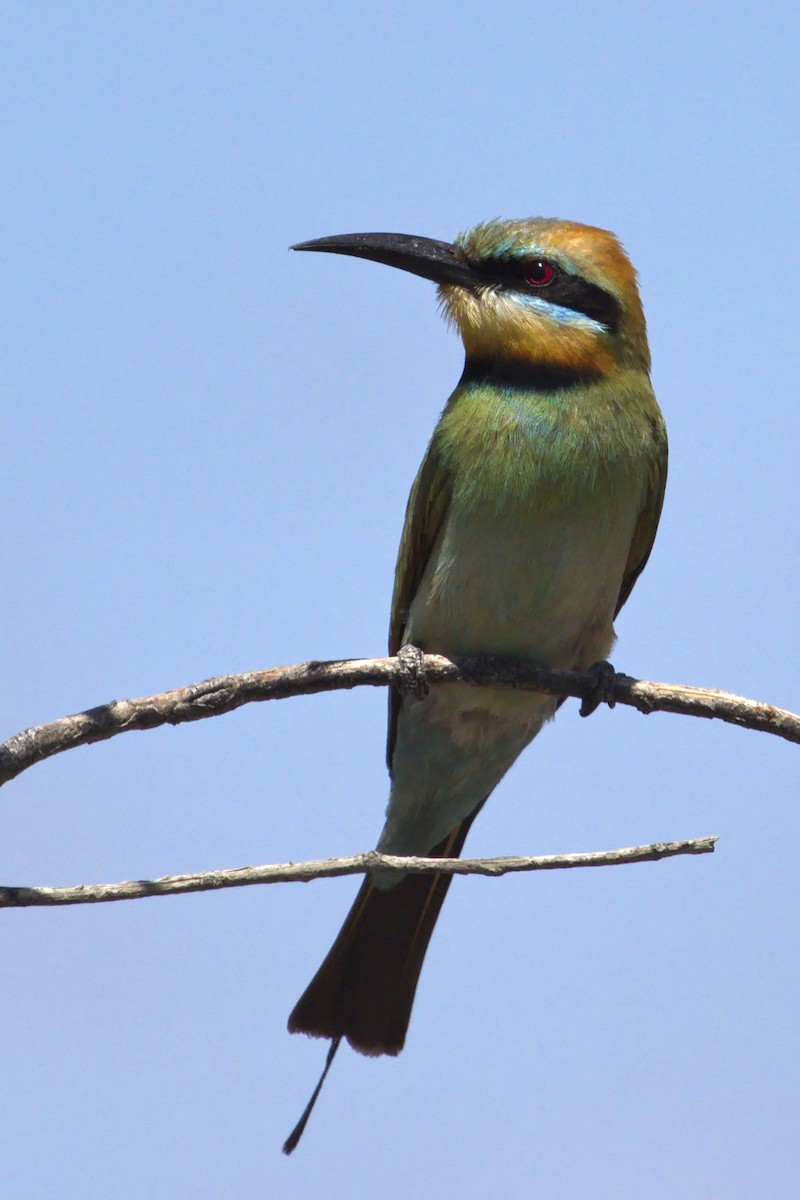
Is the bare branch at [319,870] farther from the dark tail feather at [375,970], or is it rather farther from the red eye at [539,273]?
the red eye at [539,273]

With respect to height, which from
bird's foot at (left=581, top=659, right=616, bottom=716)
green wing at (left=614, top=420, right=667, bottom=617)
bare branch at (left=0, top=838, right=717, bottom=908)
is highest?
green wing at (left=614, top=420, right=667, bottom=617)

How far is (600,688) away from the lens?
3.27 m

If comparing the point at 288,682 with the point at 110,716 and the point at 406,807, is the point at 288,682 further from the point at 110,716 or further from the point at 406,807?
the point at 406,807

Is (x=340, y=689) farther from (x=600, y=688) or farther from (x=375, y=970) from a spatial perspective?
(x=375, y=970)

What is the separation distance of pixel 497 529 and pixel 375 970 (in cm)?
118

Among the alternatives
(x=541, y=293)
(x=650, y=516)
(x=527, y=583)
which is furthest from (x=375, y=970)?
(x=541, y=293)

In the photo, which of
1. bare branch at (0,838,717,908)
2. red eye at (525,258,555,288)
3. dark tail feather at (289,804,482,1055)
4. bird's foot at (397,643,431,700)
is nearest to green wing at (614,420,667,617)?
red eye at (525,258,555,288)

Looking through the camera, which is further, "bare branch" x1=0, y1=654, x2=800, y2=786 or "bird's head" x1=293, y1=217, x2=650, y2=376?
"bird's head" x1=293, y1=217, x2=650, y2=376

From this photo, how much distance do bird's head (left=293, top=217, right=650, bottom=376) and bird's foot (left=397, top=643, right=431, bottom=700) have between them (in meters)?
0.84

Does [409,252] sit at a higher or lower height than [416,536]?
higher

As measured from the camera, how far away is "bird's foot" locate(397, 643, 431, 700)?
318cm

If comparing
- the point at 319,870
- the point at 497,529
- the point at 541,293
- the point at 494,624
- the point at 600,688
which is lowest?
the point at 319,870

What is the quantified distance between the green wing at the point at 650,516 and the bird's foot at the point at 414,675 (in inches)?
26.7

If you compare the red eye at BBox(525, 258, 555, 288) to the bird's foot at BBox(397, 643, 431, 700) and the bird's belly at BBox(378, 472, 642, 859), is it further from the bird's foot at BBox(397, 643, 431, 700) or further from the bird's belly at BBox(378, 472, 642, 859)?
the bird's foot at BBox(397, 643, 431, 700)
